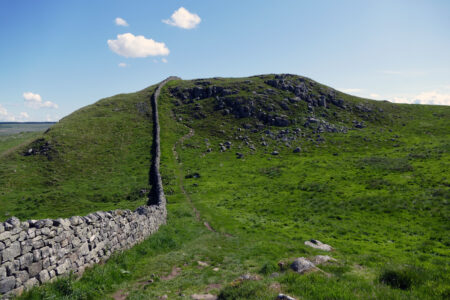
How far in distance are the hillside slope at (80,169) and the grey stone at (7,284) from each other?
27.2 m

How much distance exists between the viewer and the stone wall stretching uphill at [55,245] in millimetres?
9203

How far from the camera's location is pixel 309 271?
1050 cm

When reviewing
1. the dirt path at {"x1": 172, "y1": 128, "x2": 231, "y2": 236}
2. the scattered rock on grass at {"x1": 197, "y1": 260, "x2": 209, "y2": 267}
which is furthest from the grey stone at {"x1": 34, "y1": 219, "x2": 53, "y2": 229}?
the dirt path at {"x1": 172, "y1": 128, "x2": 231, "y2": 236}

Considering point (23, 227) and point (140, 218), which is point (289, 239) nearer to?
point (140, 218)

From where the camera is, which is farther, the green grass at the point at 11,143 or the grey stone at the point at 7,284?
the green grass at the point at 11,143

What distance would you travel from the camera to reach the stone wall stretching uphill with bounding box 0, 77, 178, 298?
920cm

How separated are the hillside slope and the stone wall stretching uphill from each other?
2086 cm

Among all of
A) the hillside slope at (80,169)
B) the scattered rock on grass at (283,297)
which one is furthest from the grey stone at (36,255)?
the hillside slope at (80,169)

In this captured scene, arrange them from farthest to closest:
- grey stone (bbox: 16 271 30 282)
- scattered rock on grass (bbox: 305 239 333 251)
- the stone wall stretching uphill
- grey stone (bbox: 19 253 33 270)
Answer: scattered rock on grass (bbox: 305 239 333 251) → grey stone (bbox: 19 253 33 270) → grey stone (bbox: 16 271 30 282) → the stone wall stretching uphill

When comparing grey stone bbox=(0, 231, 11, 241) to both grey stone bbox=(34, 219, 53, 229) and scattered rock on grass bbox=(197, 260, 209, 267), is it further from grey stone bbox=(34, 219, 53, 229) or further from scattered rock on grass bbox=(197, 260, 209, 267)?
scattered rock on grass bbox=(197, 260, 209, 267)

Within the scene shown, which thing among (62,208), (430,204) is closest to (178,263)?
(62,208)

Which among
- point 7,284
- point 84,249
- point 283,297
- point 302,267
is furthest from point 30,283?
point 302,267

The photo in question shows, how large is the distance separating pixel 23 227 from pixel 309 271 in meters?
12.2

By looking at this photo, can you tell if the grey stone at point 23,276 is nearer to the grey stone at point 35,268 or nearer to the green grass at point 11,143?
the grey stone at point 35,268
